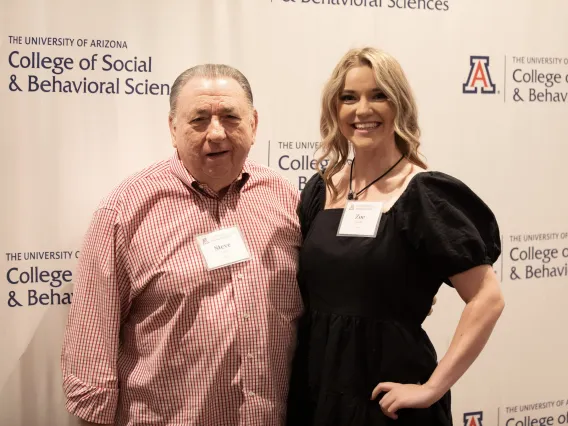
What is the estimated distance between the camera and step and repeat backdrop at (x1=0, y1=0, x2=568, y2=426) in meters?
2.27

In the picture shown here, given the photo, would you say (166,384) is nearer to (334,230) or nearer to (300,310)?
(300,310)

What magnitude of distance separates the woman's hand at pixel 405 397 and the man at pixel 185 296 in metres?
0.34

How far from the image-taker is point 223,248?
6.34 ft

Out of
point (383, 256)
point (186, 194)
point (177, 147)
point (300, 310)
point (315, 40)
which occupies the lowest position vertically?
point (300, 310)

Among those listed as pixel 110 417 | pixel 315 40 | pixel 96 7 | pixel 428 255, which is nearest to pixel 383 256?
pixel 428 255

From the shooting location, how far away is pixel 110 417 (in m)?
1.89

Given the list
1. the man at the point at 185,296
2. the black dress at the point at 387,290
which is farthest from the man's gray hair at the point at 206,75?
the black dress at the point at 387,290

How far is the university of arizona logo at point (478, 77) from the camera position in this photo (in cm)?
282

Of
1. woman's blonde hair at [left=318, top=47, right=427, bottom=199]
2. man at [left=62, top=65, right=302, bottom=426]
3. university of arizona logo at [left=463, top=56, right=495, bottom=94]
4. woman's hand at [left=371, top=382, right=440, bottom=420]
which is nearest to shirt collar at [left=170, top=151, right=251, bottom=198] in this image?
man at [left=62, top=65, right=302, bottom=426]

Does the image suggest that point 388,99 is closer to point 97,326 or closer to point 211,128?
point 211,128

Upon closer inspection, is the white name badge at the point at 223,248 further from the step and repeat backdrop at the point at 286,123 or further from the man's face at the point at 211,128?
the step and repeat backdrop at the point at 286,123

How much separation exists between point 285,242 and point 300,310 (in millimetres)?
218

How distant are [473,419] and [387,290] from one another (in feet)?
4.83

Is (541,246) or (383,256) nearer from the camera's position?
(383,256)
